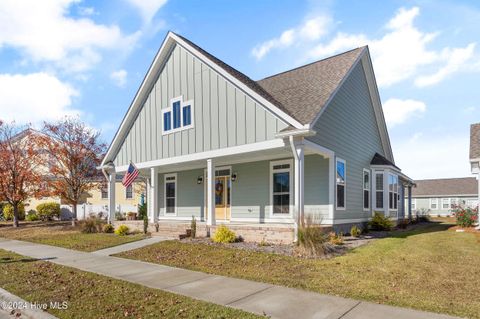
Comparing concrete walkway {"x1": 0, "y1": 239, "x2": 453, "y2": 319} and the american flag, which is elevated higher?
the american flag

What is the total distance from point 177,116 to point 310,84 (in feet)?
19.9

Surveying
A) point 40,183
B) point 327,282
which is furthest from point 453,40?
point 40,183

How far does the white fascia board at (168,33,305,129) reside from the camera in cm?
1195

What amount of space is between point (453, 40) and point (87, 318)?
12.2m

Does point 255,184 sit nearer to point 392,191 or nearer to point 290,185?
point 290,185

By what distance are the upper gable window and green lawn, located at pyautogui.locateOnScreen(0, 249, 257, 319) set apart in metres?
8.18

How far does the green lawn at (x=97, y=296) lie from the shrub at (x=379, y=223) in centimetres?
1299

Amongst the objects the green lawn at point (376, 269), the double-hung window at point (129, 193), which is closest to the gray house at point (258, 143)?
the green lawn at point (376, 269)

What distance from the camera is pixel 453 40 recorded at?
11109 mm

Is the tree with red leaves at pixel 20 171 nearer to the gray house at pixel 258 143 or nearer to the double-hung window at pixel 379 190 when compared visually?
the gray house at pixel 258 143

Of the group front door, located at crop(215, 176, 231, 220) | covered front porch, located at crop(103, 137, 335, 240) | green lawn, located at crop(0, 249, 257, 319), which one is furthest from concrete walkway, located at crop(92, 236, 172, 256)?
front door, located at crop(215, 176, 231, 220)

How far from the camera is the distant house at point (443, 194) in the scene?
1826 inches

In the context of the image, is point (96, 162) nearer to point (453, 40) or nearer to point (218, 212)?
point (218, 212)

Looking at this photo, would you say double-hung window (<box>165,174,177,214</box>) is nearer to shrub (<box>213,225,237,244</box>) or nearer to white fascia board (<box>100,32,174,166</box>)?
white fascia board (<box>100,32,174,166</box>)
